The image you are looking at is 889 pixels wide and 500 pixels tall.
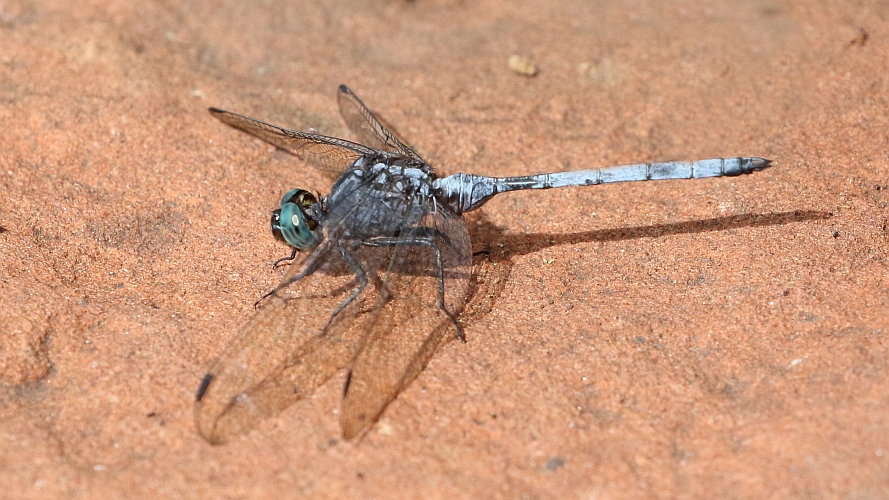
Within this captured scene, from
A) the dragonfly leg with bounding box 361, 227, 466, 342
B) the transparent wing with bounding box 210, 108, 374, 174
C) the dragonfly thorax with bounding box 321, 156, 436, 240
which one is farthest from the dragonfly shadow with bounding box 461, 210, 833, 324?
the transparent wing with bounding box 210, 108, 374, 174

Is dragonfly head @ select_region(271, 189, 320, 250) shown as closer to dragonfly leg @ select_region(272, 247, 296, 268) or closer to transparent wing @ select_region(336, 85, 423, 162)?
dragonfly leg @ select_region(272, 247, 296, 268)

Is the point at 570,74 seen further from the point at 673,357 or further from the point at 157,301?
the point at 157,301

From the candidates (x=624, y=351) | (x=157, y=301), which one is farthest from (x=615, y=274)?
(x=157, y=301)

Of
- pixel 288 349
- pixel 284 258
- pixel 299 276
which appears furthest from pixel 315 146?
pixel 288 349

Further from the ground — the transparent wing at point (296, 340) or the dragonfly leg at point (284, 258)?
the transparent wing at point (296, 340)

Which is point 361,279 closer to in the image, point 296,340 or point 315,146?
point 296,340

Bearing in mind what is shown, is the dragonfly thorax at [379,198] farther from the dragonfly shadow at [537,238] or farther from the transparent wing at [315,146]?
the dragonfly shadow at [537,238]

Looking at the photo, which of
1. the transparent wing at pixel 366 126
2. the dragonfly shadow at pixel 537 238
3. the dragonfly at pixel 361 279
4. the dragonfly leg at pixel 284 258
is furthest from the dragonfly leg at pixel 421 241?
the transparent wing at pixel 366 126
